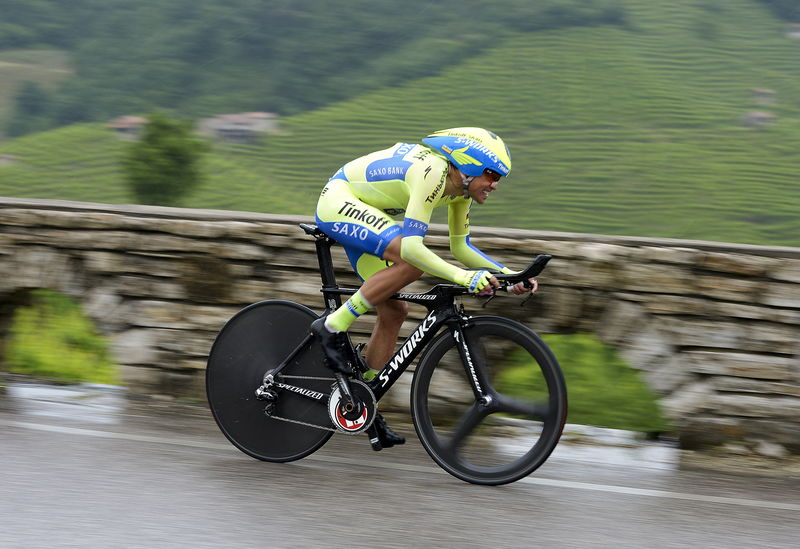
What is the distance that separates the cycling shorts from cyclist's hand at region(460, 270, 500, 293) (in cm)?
47

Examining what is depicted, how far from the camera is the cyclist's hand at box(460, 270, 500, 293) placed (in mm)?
4238

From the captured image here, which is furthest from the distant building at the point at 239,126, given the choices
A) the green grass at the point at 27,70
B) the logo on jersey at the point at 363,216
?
the logo on jersey at the point at 363,216

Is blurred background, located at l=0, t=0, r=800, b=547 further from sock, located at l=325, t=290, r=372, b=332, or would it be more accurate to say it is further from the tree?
sock, located at l=325, t=290, r=372, b=332

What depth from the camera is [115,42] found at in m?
52.7

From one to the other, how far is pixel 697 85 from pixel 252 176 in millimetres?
17412

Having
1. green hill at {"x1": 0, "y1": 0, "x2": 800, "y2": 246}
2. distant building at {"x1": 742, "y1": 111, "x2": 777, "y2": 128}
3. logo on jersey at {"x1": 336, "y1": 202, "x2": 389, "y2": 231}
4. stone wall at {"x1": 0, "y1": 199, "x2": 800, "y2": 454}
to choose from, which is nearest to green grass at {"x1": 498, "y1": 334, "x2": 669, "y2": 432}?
stone wall at {"x1": 0, "y1": 199, "x2": 800, "y2": 454}

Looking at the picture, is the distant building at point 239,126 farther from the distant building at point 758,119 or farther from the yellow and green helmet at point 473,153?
the yellow and green helmet at point 473,153

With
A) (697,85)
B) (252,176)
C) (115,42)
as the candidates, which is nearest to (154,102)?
(115,42)

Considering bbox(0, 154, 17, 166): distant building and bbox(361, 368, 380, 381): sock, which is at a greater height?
bbox(361, 368, 380, 381): sock

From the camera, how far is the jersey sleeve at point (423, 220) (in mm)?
4344

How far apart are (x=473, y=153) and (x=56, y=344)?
10.2 feet

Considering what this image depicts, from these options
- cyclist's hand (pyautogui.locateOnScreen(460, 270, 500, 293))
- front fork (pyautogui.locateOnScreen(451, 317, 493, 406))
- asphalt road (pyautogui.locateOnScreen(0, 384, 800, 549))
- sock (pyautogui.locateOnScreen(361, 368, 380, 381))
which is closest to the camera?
asphalt road (pyautogui.locateOnScreen(0, 384, 800, 549))

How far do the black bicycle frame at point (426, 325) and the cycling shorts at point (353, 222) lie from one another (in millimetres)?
138

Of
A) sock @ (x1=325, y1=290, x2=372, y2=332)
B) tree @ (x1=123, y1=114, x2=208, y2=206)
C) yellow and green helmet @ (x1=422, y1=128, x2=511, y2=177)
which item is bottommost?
tree @ (x1=123, y1=114, x2=208, y2=206)
